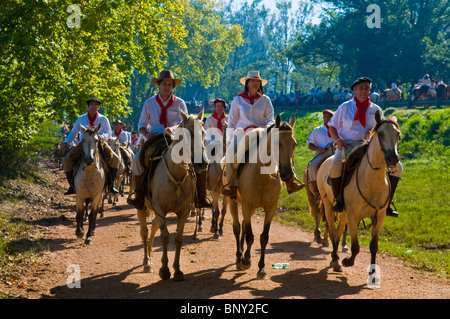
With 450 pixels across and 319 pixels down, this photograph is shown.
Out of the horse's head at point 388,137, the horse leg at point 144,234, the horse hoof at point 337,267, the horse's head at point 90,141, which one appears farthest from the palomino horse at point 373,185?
the horse's head at point 90,141

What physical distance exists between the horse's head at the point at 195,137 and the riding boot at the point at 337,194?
8.76 ft

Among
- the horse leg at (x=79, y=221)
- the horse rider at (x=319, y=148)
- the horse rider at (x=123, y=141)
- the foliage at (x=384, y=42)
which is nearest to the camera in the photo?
the horse leg at (x=79, y=221)

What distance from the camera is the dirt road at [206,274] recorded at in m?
8.23

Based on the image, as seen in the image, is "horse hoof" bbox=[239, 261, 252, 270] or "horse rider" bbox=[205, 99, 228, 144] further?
"horse rider" bbox=[205, 99, 228, 144]

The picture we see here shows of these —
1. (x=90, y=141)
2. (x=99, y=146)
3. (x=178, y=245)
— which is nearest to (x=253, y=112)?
(x=178, y=245)

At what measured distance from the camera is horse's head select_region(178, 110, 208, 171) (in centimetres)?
824

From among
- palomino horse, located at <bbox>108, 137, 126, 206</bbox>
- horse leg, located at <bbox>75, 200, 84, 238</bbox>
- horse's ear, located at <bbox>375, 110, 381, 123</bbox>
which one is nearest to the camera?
horse's ear, located at <bbox>375, 110, 381, 123</bbox>

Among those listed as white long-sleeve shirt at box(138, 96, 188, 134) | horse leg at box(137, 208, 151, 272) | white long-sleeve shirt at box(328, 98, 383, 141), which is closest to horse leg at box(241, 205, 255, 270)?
horse leg at box(137, 208, 151, 272)

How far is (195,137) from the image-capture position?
8484mm

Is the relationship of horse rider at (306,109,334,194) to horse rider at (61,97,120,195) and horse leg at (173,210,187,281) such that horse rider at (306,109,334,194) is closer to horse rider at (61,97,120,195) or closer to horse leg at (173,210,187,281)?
horse rider at (61,97,120,195)

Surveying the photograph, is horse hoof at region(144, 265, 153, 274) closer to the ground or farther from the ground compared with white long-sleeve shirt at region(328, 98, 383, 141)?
closer to the ground

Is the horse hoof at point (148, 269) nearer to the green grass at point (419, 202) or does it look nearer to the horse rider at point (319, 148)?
the horse rider at point (319, 148)

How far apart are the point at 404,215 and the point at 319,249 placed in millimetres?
4233

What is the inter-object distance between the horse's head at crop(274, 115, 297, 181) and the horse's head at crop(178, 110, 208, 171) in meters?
1.22
